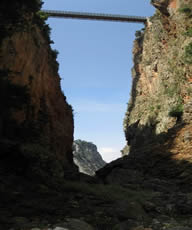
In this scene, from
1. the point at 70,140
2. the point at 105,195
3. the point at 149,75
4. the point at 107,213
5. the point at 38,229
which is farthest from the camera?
the point at 149,75

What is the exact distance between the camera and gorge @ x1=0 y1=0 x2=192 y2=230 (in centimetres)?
531

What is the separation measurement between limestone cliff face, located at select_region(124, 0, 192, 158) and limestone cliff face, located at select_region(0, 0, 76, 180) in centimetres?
816

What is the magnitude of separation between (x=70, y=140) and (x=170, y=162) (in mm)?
11306

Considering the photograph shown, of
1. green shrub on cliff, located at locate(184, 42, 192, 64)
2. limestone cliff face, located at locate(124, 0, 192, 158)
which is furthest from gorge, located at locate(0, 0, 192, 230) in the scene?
limestone cliff face, located at locate(124, 0, 192, 158)

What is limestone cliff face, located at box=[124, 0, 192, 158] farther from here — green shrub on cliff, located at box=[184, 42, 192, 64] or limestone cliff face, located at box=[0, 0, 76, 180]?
limestone cliff face, located at box=[0, 0, 76, 180]

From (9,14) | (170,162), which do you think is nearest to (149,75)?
(170,162)

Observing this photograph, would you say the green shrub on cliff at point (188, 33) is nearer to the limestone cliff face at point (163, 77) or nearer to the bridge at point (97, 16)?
the limestone cliff face at point (163, 77)

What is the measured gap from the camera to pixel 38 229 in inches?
150

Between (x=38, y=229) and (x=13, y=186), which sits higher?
(x=13, y=186)

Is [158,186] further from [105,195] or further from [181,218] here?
[181,218]

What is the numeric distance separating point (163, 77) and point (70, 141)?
14720mm

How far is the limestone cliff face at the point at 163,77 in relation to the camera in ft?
83.8

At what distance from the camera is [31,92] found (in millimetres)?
15664

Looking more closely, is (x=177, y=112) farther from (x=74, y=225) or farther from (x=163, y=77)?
(x=74, y=225)
